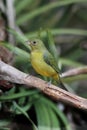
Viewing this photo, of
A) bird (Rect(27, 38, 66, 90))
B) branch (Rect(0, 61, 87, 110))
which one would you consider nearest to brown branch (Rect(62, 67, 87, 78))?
bird (Rect(27, 38, 66, 90))

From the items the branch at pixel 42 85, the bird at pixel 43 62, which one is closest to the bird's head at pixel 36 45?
the bird at pixel 43 62

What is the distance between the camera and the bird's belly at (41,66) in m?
1.54

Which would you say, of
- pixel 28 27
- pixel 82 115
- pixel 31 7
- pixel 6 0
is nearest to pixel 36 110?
pixel 82 115

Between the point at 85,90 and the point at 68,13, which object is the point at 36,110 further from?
the point at 68,13

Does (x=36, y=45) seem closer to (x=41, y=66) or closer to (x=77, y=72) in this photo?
(x=41, y=66)

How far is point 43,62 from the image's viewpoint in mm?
1557

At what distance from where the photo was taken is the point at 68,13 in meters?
2.61

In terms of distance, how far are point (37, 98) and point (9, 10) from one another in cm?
56

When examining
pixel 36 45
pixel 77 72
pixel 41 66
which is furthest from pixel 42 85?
pixel 77 72

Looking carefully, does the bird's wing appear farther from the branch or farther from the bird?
the branch

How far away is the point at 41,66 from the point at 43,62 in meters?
0.02

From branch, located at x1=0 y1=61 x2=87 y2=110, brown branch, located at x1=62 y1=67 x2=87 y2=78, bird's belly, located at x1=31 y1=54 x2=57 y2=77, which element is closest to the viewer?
branch, located at x1=0 y1=61 x2=87 y2=110

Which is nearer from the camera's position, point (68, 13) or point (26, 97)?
point (26, 97)

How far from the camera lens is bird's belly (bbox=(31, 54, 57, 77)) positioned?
1536mm
